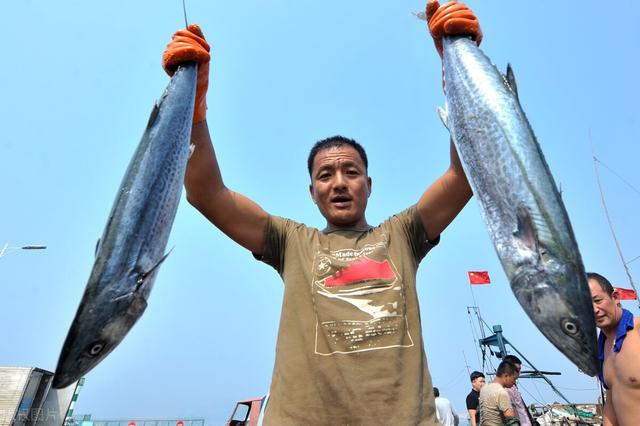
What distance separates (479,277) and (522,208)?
72.9ft

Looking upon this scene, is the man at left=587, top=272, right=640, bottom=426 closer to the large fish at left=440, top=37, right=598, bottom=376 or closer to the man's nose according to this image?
the large fish at left=440, top=37, right=598, bottom=376

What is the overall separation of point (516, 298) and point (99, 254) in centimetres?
172

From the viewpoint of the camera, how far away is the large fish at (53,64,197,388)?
161cm

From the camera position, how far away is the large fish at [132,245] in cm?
161

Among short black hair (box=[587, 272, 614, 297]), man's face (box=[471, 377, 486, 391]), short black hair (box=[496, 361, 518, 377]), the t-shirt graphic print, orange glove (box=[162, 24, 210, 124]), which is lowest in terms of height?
man's face (box=[471, 377, 486, 391])

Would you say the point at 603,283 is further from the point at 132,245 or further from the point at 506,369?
the point at 132,245

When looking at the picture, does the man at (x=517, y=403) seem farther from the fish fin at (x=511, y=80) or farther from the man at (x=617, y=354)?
the fish fin at (x=511, y=80)

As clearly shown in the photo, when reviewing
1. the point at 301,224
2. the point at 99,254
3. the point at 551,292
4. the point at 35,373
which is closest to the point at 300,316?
the point at 301,224

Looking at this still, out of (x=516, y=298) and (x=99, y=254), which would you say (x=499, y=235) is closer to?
(x=516, y=298)

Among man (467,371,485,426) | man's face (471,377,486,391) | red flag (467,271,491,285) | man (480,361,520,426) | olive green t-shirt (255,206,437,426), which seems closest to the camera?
olive green t-shirt (255,206,437,426)

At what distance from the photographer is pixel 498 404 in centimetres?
743

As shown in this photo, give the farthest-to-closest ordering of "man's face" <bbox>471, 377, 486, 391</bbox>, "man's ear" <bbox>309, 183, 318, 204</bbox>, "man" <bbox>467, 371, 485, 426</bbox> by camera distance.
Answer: "man's face" <bbox>471, 377, 486, 391</bbox> → "man" <bbox>467, 371, 485, 426</bbox> → "man's ear" <bbox>309, 183, 318, 204</bbox>

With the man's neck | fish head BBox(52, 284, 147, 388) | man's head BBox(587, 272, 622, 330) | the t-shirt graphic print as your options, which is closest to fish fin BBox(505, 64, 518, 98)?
the t-shirt graphic print

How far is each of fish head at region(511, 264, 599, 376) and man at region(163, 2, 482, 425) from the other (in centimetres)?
67
